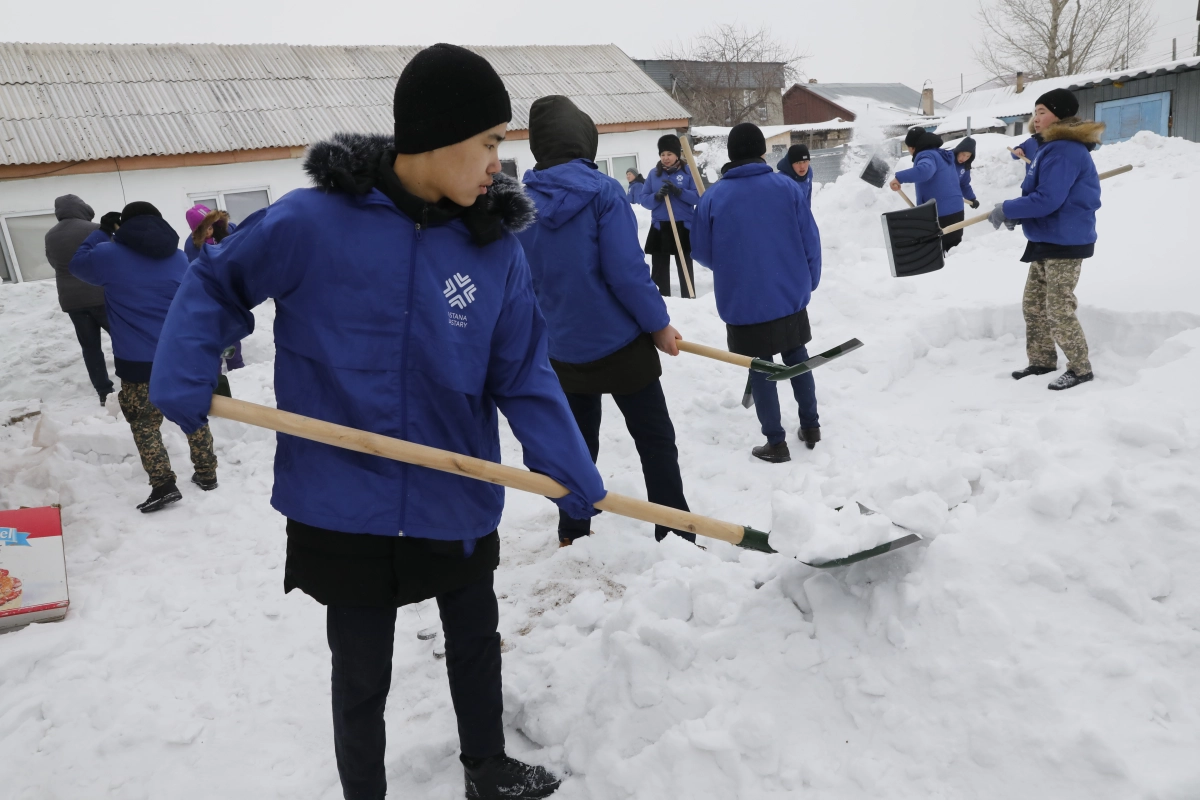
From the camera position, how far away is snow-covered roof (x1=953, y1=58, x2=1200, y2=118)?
19.4m

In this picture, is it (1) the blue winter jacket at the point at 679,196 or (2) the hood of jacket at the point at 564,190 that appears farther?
(1) the blue winter jacket at the point at 679,196

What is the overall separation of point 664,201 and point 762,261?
12.4 ft

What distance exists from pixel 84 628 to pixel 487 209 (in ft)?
9.55

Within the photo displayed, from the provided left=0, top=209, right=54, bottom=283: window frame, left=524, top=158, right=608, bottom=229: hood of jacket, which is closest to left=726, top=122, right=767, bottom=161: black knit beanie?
left=524, top=158, right=608, bottom=229: hood of jacket

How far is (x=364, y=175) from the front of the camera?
1.74 m

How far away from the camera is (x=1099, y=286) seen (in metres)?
5.90

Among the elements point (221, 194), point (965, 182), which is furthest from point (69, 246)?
point (965, 182)

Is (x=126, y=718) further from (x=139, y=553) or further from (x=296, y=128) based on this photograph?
(x=296, y=128)

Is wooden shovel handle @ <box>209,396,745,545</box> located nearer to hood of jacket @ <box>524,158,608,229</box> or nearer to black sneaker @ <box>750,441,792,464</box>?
hood of jacket @ <box>524,158,608,229</box>

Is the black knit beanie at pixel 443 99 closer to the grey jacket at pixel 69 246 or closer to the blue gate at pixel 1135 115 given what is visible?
the grey jacket at pixel 69 246

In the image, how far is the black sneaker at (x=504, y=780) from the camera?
7.05ft

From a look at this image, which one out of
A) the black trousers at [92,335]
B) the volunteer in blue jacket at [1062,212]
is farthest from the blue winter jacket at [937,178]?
the black trousers at [92,335]

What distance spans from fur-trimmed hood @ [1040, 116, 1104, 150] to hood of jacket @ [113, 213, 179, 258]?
5329 millimetres

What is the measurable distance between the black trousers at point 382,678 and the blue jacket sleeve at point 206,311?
0.58 m
